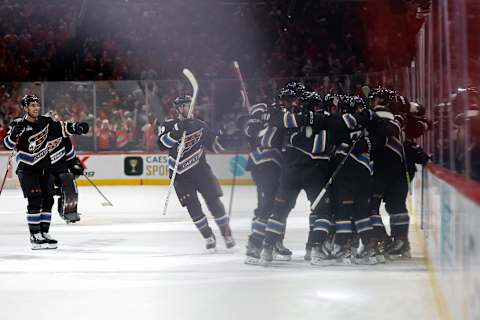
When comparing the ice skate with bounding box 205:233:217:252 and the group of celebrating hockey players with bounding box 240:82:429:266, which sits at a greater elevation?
the group of celebrating hockey players with bounding box 240:82:429:266

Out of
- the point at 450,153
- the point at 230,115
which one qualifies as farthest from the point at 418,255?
the point at 230,115

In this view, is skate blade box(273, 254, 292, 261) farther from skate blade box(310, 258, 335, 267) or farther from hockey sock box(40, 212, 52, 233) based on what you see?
hockey sock box(40, 212, 52, 233)

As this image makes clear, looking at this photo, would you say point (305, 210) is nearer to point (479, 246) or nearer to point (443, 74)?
point (443, 74)

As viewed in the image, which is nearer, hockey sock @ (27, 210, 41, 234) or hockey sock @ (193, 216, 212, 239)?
hockey sock @ (193, 216, 212, 239)

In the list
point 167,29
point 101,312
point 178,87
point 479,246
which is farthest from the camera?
point 167,29

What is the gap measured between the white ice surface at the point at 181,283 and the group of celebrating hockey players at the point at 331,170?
242 millimetres

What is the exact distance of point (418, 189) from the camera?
9617 mm

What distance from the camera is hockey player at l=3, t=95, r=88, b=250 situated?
8.62m

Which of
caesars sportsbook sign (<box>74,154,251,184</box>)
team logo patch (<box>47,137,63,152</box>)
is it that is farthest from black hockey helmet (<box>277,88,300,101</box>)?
caesars sportsbook sign (<box>74,154,251,184</box>)

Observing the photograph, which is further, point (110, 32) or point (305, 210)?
point (110, 32)

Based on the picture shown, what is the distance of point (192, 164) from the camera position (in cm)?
834

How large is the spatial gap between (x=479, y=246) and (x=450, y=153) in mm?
2357

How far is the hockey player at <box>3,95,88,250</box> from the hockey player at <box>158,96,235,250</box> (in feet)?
3.95

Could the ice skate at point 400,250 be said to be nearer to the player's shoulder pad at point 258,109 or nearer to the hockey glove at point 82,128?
the player's shoulder pad at point 258,109
